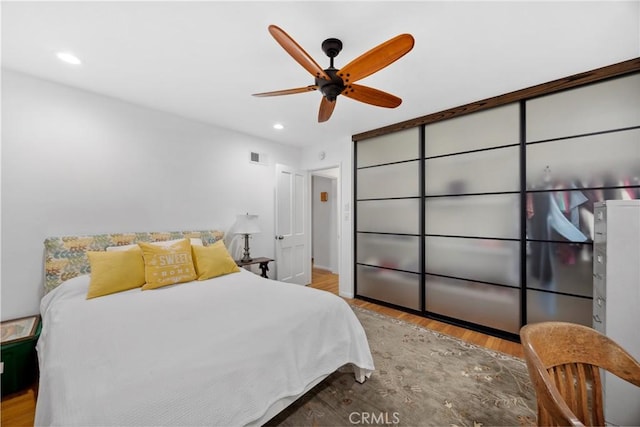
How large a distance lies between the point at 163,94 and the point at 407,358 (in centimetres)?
347

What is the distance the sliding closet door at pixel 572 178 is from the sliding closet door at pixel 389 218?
116 cm

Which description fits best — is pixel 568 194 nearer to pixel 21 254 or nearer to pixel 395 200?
pixel 395 200

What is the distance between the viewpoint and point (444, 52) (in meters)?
1.89

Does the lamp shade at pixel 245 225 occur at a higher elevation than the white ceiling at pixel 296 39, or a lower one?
lower

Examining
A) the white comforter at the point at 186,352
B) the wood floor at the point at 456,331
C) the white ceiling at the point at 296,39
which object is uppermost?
the white ceiling at the point at 296,39

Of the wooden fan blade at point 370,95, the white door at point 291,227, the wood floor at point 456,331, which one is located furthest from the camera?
the white door at point 291,227

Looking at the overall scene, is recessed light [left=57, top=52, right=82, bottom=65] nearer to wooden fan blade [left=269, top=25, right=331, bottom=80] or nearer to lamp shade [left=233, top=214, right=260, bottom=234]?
wooden fan blade [left=269, top=25, right=331, bottom=80]

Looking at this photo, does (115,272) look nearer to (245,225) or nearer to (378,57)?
(245,225)

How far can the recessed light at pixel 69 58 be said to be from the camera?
192 cm

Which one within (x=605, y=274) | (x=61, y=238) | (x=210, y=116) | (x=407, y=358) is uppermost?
(x=210, y=116)

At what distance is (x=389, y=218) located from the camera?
3.54 meters

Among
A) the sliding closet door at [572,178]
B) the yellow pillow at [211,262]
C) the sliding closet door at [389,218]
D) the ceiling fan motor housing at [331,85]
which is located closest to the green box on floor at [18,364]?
the yellow pillow at [211,262]

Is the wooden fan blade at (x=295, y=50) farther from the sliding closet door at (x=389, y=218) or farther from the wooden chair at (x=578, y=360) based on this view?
the sliding closet door at (x=389, y=218)

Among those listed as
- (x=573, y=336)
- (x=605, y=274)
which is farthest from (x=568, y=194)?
(x=573, y=336)
